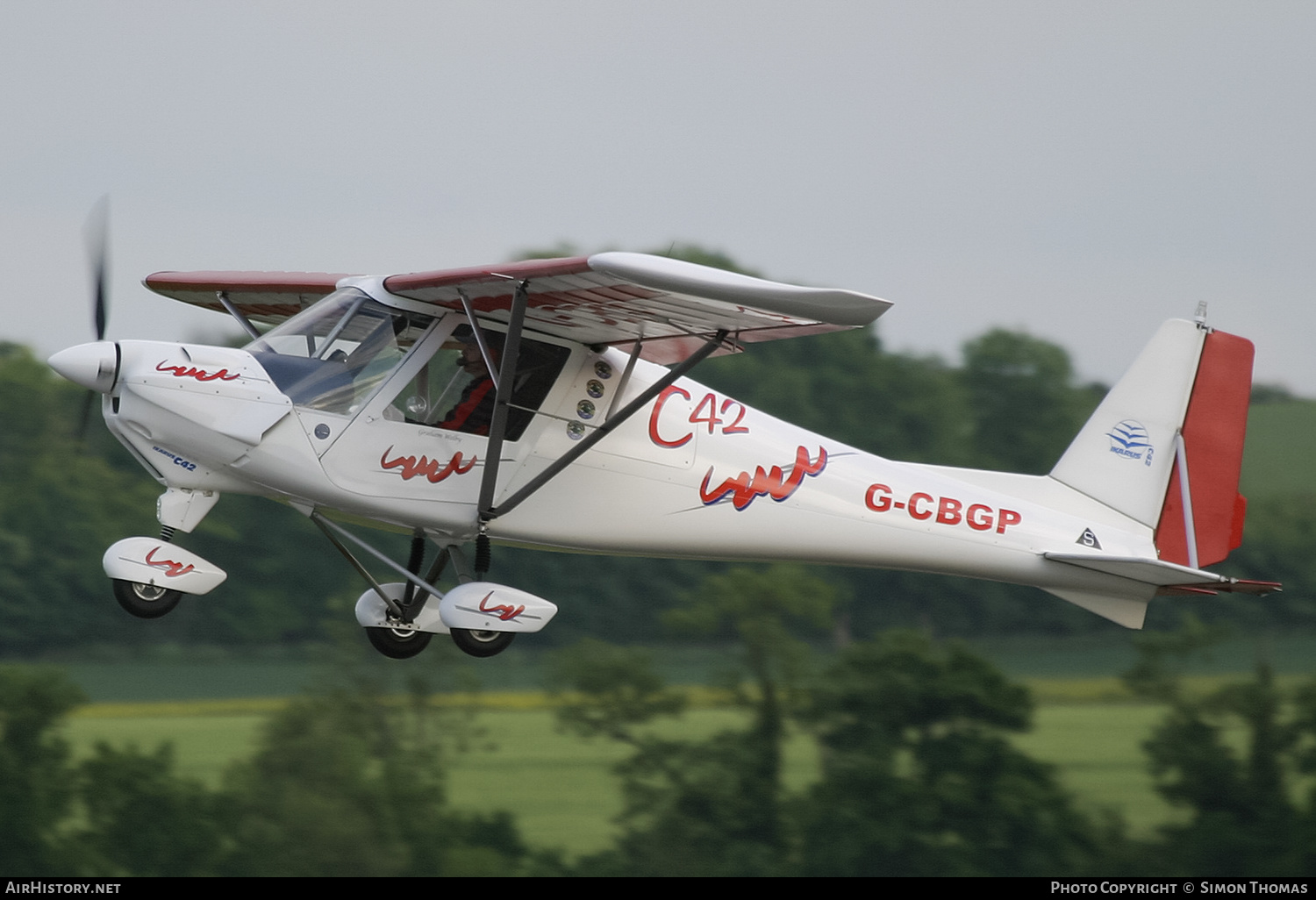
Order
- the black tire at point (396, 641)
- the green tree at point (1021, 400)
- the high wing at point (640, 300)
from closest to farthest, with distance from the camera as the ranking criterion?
the high wing at point (640, 300) < the black tire at point (396, 641) < the green tree at point (1021, 400)

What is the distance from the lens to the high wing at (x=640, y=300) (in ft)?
26.6

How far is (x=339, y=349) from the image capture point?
9992 mm

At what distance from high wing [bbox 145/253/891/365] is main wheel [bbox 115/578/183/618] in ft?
8.15

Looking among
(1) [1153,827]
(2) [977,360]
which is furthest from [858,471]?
(2) [977,360]

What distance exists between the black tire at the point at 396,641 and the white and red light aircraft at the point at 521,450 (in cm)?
1

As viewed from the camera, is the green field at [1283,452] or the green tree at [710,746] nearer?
the green tree at [710,746]

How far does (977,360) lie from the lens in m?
59.7

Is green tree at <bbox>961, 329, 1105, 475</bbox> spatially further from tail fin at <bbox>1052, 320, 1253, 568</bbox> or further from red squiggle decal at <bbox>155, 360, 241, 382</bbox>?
red squiggle decal at <bbox>155, 360, 241, 382</bbox>

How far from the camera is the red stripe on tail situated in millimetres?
12594

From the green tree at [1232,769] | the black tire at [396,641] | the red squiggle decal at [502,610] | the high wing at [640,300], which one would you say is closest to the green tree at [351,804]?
the green tree at [1232,769]

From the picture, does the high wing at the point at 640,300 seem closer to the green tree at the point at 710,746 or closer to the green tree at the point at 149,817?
the green tree at the point at 710,746

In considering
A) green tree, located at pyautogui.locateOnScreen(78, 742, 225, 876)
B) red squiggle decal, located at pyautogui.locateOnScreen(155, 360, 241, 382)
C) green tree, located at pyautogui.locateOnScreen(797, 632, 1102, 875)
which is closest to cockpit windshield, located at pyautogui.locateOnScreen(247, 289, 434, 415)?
red squiggle decal, located at pyautogui.locateOnScreen(155, 360, 241, 382)
